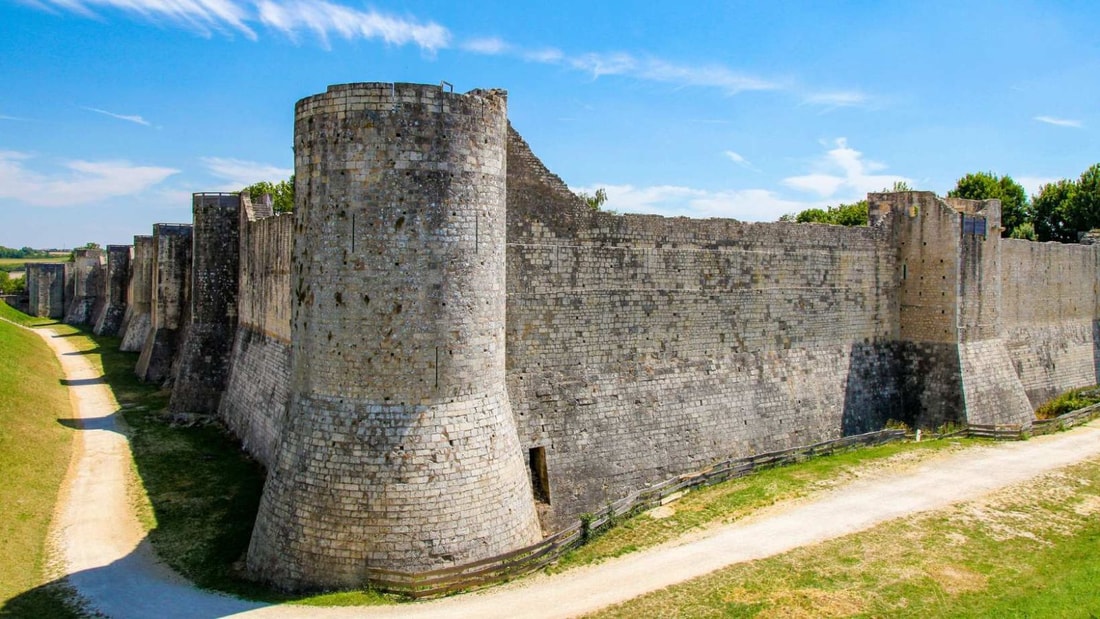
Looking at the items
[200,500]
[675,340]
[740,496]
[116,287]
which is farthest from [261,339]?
[116,287]

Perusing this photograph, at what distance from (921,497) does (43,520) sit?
57.8ft

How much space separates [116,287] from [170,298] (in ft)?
71.5

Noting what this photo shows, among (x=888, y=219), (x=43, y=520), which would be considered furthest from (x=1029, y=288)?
(x=43, y=520)

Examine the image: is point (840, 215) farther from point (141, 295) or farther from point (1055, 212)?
point (141, 295)

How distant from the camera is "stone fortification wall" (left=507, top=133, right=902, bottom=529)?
16.5m

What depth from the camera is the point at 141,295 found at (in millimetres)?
40000

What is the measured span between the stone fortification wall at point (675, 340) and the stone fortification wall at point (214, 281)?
13.7 m


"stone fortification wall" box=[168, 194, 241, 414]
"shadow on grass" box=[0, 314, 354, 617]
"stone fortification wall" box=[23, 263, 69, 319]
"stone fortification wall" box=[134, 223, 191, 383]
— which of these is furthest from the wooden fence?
"stone fortification wall" box=[23, 263, 69, 319]

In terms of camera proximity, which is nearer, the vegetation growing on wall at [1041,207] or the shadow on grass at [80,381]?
the shadow on grass at [80,381]

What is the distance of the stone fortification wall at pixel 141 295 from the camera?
39.0 m

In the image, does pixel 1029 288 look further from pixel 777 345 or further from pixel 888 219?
pixel 777 345

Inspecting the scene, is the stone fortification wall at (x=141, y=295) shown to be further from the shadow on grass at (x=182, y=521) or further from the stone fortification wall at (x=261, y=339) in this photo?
the stone fortification wall at (x=261, y=339)

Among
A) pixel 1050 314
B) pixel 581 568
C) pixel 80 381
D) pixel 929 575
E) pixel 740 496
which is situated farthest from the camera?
pixel 80 381

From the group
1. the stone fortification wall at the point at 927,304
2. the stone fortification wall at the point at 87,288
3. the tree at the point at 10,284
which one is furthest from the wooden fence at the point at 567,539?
the tree at the point at 10,284
